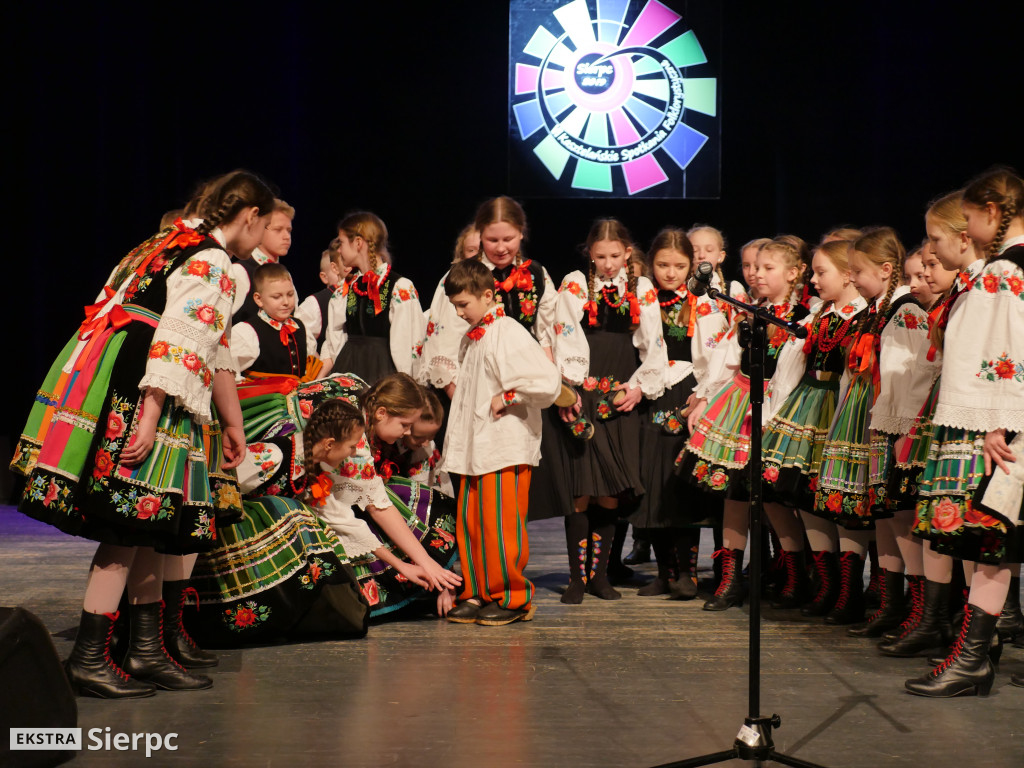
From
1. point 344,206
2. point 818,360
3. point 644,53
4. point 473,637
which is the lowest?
point 473,637

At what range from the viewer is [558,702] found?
2525 millimetres

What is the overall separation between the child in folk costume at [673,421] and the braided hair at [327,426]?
1217 mm

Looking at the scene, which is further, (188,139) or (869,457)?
(188,139)

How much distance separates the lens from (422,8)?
696cm

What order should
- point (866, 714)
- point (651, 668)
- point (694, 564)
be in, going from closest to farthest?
point (866, 714), point (651, 668), point (694, 564)

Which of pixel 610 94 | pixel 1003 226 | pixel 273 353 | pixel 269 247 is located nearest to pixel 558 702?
pixel 1003 226

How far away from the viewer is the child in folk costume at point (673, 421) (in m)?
3.95

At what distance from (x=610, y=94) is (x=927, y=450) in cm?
450

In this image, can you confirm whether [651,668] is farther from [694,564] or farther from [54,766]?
[54,766]

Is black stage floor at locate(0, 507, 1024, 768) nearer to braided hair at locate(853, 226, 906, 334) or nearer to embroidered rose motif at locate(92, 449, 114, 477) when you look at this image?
embroidered rose motif at locate(92, 449, 114, 477)

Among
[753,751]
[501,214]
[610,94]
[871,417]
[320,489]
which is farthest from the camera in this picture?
[610,94]

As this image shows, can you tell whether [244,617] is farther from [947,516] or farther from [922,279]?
[922,279]

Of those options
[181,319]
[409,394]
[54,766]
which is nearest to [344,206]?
[409,394]

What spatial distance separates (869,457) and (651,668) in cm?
100
